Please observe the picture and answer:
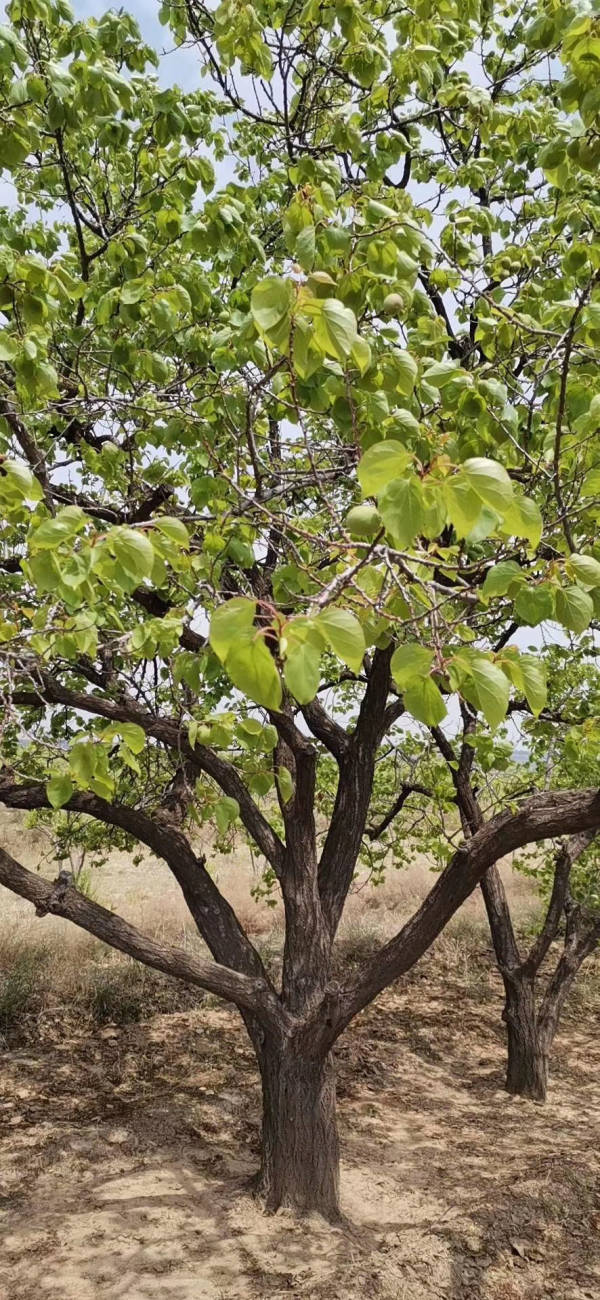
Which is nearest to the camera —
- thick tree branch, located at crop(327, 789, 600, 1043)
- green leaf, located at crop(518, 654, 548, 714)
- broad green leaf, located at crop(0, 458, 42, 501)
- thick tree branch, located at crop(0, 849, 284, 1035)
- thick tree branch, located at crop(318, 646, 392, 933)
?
green leaf, located at crop(518, 654, 548, 714)

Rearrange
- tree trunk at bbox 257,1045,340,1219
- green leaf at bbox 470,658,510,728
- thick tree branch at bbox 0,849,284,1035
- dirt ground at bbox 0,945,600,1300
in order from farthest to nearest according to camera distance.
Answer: tree trunk at bbox 257,1045,340,1219 < thick tree branch at bbox 0,849,284,1035 < dirt ground at bbox 0,945,600,1300 < green leaf at bbox 470,658,510,728

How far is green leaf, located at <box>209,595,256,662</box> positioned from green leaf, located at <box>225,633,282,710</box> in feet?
0.04

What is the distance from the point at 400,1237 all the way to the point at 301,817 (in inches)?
93.7

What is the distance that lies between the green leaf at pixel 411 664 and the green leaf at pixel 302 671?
0.39 meters

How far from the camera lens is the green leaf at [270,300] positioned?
67.5 inches

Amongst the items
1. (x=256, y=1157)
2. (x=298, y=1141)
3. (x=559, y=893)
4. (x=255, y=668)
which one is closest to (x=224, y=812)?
(x=255, y=668)

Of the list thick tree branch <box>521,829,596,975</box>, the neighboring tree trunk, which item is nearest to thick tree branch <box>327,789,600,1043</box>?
thick tree branch <box>521,829,596,975</box>

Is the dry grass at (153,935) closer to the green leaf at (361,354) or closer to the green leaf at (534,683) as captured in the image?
the green leaf at (534,683)

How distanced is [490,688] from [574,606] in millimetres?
461

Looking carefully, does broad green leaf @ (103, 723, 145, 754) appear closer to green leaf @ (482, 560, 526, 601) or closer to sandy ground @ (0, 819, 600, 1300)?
green leaf @ (482, 560, 526, 601)

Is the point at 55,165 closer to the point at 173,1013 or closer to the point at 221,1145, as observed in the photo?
the point at 221,1145

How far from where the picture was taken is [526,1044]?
7.05m

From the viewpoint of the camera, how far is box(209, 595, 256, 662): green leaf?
4.40 feet

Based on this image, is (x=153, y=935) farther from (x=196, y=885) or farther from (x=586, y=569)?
(x=586, y=569)
